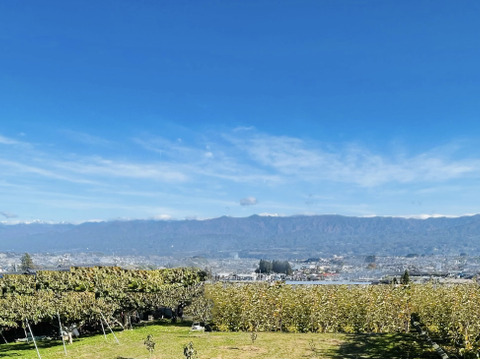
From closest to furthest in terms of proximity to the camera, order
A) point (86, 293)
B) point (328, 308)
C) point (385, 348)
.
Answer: point (385, 348) → point (328, 308) → point (86, 293)

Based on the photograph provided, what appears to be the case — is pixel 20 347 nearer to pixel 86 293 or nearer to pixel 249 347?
pixel 86 293

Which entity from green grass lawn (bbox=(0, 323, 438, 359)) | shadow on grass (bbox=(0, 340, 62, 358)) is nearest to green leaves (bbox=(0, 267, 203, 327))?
shadow on grass (bbox=(0, 340, 62, 358))

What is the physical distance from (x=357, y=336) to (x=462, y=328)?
552 centimetres

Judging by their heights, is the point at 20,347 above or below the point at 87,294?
below

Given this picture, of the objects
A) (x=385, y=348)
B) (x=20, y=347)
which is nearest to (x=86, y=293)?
(x=20, y=347)

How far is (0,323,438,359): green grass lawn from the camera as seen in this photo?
1313 cm

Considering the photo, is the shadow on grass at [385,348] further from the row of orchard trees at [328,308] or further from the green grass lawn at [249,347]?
the row of orchard trees at [328,308]

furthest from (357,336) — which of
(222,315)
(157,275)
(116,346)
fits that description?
(157,275)

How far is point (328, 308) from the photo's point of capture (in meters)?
18.4

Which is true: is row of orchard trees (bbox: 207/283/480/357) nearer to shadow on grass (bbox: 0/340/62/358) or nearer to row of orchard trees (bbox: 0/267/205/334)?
row of orchard trees (bbox: 0/267/205/334)

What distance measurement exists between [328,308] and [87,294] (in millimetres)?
11998

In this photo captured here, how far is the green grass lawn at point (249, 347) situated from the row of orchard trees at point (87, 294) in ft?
4.68

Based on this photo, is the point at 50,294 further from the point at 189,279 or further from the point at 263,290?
the point at 189,279

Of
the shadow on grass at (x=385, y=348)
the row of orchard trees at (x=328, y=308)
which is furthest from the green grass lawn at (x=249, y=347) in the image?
the row of orchard trees at (x=328, y=308)
